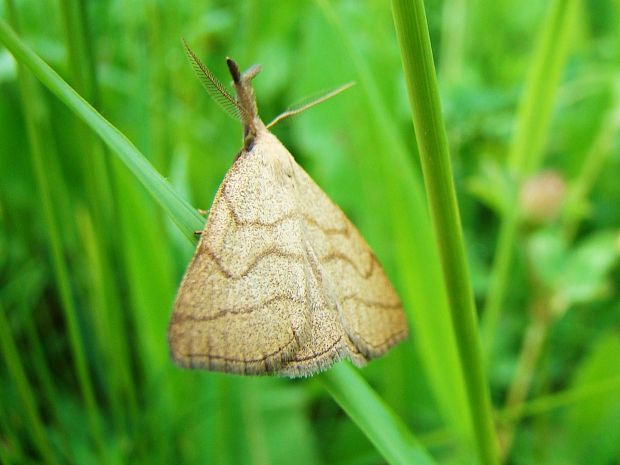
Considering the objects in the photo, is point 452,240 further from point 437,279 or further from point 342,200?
point 342,200

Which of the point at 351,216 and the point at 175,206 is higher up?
the point at 351,216

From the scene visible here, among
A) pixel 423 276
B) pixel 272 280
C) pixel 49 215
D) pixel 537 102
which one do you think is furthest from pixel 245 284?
pixel 537 102

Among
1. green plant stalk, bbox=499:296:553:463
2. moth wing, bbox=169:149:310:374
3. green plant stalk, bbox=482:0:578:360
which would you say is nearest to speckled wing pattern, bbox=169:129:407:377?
moth wing, bbox=169:149:310:374

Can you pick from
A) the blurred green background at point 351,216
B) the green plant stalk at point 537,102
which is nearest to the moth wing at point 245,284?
the blurred green background at point 351,216

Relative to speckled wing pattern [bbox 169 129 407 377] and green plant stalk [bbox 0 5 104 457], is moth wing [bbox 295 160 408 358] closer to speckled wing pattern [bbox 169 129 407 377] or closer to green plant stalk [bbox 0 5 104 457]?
speckled wing pattern [bbox 169 129 407 377]

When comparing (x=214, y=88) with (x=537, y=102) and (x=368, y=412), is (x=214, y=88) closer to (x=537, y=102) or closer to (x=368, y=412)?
(x=368, y=412)

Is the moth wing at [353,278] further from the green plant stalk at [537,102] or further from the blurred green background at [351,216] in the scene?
the green plant stalk at [537,102]

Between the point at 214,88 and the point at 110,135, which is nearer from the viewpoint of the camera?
the point at 110,135

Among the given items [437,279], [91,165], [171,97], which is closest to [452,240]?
[437,279]
